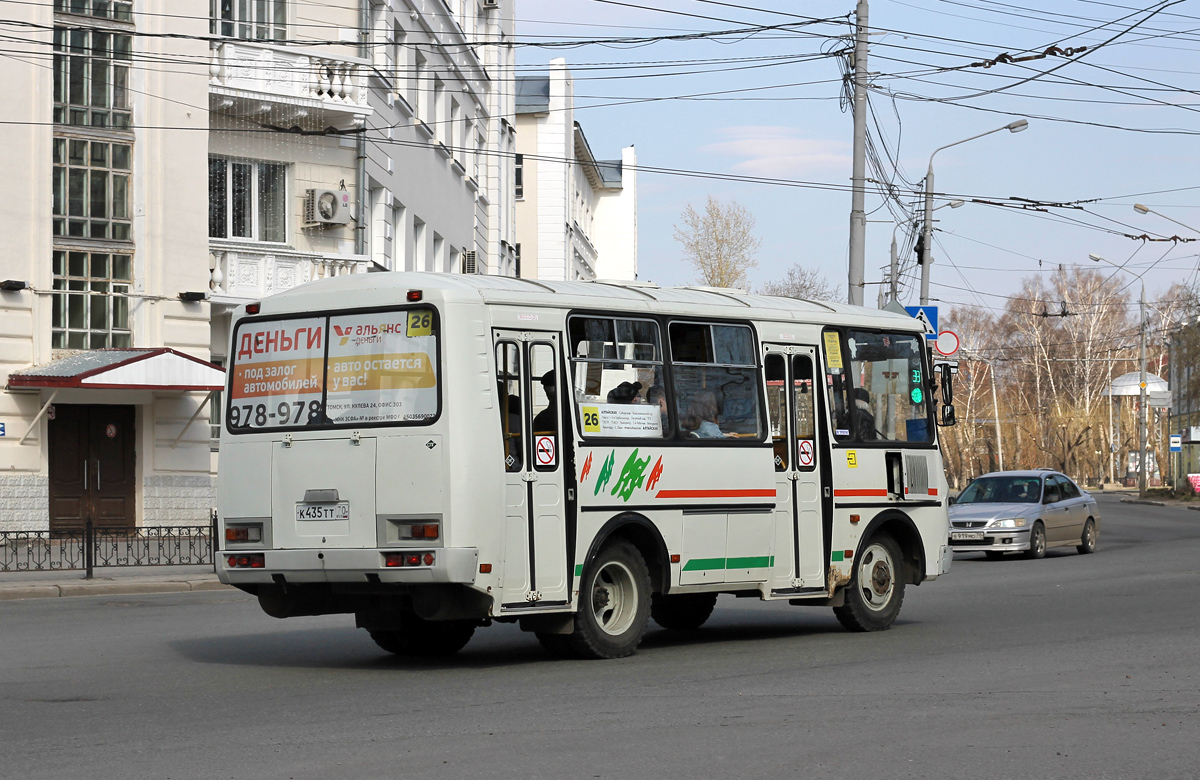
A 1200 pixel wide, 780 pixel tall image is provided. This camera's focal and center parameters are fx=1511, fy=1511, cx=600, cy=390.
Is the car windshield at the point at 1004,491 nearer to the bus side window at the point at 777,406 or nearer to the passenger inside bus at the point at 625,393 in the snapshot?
the bus side window at the point at 777,406

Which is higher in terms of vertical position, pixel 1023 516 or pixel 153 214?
pixel 153 214

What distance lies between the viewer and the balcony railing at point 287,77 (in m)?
28.8

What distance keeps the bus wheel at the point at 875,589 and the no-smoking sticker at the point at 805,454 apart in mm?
1128

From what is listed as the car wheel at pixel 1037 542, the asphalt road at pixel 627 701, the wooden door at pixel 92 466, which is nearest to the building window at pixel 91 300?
the wooden door at pixel 92 466

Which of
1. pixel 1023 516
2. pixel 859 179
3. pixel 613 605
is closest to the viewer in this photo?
pixel 613 605

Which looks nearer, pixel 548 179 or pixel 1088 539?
pixel 1088 539

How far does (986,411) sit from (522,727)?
9338cm

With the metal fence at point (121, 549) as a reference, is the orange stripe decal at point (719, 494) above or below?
above

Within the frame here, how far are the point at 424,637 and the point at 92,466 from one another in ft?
57.4

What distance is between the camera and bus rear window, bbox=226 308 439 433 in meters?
10.8

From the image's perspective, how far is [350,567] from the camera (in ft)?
35.2

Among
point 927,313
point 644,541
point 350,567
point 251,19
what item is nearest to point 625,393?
point 644,541

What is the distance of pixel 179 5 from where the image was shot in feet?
94.0

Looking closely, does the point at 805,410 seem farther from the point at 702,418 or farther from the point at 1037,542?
the point at 1037,542
